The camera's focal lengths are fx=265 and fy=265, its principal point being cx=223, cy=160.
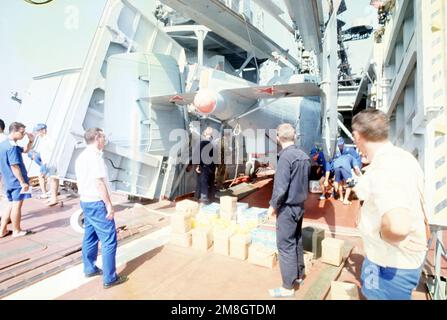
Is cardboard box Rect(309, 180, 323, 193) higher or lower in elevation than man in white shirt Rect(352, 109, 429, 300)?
lower

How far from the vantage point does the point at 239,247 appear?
11.8 feet

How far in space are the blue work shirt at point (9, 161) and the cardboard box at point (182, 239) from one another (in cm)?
256

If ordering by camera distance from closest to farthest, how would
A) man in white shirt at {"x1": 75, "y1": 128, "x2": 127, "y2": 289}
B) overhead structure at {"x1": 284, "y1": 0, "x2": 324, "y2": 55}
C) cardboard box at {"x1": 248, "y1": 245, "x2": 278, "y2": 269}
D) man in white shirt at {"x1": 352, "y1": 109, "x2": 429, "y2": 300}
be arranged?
1. man in white shirt at {"x1": 352, "y1": 109, "x2": 429, "y2": 300}
2. man in white shirt at {"x1": 75, "y1": 128, "x2": 127, "y2": 289}
3. cardboard box at {"x1": 248, "y1": 245, "x2": 278, "y2": 269}
4. overhead structure at {"x1": 284, "y1": 0, "x2": 324, "y2": 55}

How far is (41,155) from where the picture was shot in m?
6.04

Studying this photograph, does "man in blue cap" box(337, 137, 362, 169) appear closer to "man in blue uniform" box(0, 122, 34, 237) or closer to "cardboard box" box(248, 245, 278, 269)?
"cardboard box" box(248, 245, 278, 269)

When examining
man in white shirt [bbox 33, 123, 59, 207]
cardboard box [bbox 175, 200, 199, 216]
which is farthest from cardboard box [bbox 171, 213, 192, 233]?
man in white shirt [bbox 33, 123, 59, 207]

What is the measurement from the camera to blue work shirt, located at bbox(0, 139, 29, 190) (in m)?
4.03

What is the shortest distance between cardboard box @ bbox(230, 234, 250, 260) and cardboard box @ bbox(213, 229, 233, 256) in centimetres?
7

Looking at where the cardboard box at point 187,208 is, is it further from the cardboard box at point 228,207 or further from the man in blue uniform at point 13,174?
the man in blue uniform at point 13,174

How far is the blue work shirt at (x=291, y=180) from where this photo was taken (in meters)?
2.69

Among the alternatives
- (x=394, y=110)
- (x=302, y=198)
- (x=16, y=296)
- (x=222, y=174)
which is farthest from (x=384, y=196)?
(x=222, y=174)

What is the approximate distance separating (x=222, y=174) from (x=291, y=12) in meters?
4.25

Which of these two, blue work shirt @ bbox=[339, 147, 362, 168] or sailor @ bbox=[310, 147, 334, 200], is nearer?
blue work shirt @ bbox=[339, 147, 362, 168]

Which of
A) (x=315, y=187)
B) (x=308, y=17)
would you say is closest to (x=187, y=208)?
(x=315, y=187)
